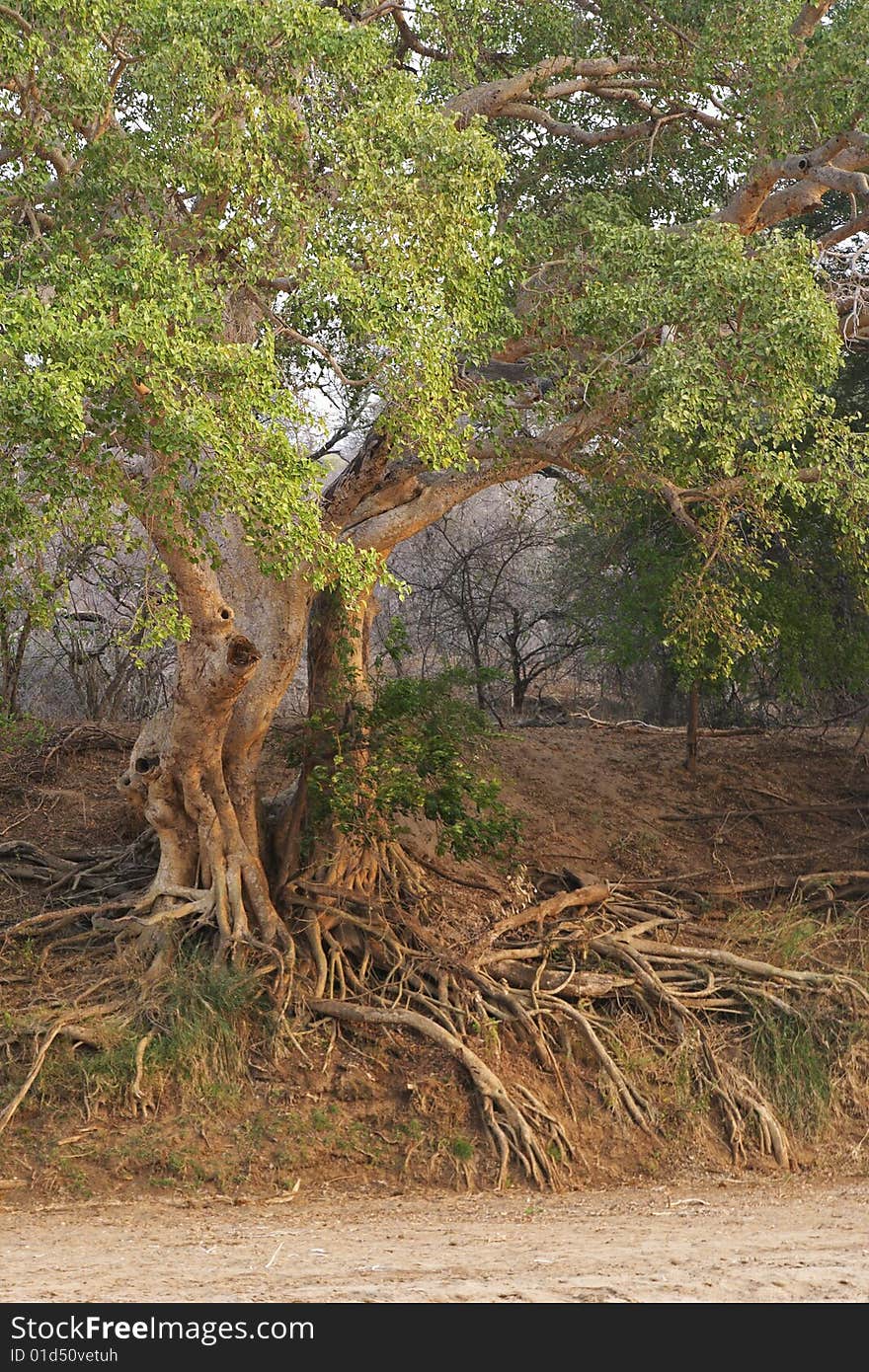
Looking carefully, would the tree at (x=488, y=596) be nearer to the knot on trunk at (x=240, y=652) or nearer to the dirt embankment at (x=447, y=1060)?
the dirt embankment at (x=447, y=1060)

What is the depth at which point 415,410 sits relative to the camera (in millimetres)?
9289

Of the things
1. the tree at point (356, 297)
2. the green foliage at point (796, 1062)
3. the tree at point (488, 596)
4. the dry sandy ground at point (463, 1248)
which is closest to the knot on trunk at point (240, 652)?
the tree at point (356, 297)

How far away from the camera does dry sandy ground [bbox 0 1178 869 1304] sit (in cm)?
712

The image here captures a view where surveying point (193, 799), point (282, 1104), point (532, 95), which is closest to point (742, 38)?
point (532, 95)

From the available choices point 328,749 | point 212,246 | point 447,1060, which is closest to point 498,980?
point 447,1060

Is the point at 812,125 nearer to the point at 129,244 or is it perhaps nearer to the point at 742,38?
the point at 742,38

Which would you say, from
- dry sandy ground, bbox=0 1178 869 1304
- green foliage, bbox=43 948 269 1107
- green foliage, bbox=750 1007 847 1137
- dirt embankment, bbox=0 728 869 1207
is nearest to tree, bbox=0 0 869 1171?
green foliage, bbox=43 948 269 1107

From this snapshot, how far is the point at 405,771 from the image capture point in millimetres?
11391

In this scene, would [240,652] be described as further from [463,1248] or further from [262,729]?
[463,1248]

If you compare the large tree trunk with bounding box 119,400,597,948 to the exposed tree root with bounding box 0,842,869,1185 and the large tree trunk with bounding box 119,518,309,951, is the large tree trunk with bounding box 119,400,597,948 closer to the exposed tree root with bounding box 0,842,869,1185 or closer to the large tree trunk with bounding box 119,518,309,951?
the large tree trunk with bounding box 119,518,309,951

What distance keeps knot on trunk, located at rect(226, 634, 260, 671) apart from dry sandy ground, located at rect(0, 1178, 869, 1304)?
10.9 feet

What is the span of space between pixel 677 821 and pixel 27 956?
6.57m

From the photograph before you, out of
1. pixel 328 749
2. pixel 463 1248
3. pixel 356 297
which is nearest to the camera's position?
pixel 463 1248

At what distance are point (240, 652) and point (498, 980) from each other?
10.5 feet
